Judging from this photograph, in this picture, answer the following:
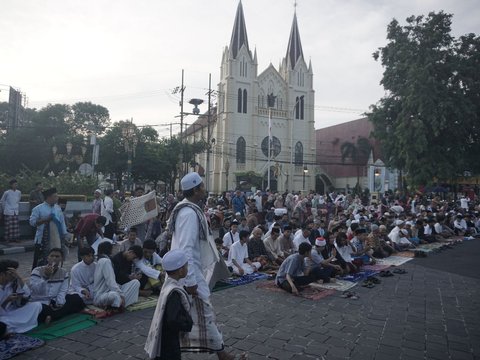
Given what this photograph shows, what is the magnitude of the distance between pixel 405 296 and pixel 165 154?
3332 centimetres

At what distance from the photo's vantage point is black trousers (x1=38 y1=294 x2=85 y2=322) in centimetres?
499

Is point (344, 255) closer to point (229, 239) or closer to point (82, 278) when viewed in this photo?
point (229, 239)

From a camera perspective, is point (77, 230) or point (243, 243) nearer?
point (77, 230)

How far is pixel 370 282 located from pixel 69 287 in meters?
5.73

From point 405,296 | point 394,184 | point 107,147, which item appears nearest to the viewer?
point 405,296

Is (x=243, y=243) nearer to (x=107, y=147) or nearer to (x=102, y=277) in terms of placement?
(x=102, y=277)

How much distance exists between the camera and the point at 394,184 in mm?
43594

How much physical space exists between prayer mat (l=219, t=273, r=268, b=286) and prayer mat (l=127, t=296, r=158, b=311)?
175cm

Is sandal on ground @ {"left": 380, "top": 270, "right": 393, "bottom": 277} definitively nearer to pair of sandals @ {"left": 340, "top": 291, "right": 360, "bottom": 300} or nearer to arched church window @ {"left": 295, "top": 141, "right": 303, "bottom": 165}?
pair of sandals @ {"left": 340, "top": 291, "right": 360, "bottom": 300}

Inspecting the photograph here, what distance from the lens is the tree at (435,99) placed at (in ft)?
77.9

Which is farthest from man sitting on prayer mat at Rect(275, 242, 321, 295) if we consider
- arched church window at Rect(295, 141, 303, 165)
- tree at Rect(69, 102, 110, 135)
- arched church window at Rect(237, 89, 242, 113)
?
arched church window at Rect(295, 141, 303, 165)

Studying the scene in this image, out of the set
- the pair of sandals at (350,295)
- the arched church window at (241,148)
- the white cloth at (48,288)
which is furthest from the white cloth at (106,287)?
the arched church window at (241,148)

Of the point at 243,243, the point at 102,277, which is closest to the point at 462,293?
the point at 243,243

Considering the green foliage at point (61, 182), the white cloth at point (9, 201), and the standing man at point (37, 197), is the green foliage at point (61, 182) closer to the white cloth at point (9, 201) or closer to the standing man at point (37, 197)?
the standing man at point (37, 197)
